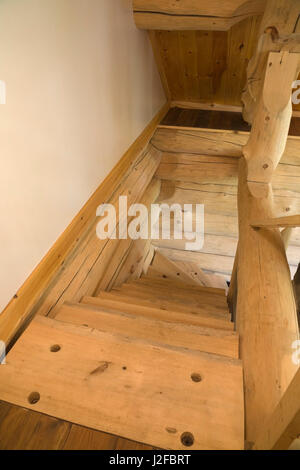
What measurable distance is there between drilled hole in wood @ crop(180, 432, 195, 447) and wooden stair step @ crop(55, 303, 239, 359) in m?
0.31

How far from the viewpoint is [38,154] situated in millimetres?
1303

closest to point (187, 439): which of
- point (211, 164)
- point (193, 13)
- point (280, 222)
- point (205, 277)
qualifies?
point (280, 222)

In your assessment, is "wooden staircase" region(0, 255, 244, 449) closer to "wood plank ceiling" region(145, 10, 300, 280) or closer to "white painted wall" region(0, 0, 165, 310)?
"white painted wall" region(0, 0, 165, 310)

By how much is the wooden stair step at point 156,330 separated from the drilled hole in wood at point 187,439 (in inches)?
12.0

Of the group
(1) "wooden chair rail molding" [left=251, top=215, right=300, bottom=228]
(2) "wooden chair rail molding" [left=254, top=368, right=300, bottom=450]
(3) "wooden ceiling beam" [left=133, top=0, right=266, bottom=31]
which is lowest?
(1) "wooden chair rail molding" [left=251, top=215, right=300, bottom=228]

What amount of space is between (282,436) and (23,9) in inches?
58.7

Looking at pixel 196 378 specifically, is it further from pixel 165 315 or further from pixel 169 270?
pixel 169 270

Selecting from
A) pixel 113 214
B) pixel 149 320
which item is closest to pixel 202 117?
pixel 113 214

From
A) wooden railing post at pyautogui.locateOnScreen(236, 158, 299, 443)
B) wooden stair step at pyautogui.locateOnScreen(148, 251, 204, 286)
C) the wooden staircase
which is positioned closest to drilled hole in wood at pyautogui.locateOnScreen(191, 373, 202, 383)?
the wooden staircase

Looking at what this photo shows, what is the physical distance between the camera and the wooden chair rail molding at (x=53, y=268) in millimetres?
1196

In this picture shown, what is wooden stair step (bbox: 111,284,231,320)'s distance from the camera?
2230 millimetres

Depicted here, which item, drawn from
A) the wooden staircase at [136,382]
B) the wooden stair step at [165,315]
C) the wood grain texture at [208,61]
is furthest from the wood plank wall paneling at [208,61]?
the wooden staircase at [136,382]

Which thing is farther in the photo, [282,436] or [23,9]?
[23,9]

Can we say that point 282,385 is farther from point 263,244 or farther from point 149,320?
point 263,244
